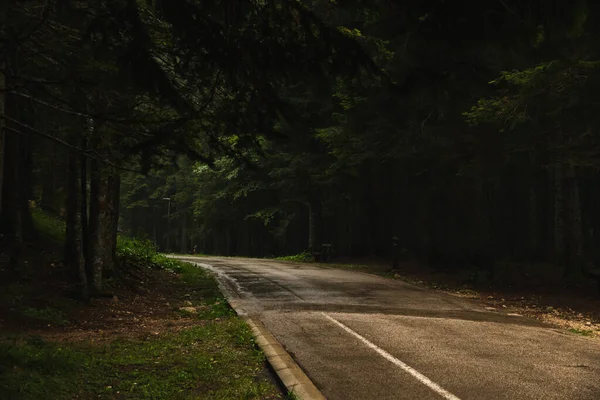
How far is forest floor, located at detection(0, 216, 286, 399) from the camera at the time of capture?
5746 millimetres

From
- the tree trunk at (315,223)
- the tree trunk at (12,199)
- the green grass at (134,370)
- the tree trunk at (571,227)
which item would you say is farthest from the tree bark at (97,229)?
the tree trunk at (315,223)

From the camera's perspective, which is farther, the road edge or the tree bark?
the tree bark

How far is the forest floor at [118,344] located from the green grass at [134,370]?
12mm

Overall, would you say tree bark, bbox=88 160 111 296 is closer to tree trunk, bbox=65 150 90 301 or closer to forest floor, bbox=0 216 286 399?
tree trunk, bbox=65 150 90 301

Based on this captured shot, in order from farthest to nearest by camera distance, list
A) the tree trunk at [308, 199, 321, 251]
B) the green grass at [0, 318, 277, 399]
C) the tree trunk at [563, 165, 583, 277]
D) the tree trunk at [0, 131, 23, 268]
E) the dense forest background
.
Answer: the tree trunk at [308, 199, 321, 251] < the tree trunk at [563, 165, 583, 277] < the tree trunk at [0, 131, 23, 268] < the green grass at [0, 318, 277, 399] < the dense forest background

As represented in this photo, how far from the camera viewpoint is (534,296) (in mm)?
15477

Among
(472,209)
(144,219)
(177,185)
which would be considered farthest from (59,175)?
(144,219)

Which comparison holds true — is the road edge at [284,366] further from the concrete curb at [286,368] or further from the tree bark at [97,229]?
the tree bark at [97,229]

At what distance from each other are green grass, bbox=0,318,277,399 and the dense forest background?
2.52 metres

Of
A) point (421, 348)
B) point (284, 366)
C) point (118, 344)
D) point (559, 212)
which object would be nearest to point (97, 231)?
point (118, 344)

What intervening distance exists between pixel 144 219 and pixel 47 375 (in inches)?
2766

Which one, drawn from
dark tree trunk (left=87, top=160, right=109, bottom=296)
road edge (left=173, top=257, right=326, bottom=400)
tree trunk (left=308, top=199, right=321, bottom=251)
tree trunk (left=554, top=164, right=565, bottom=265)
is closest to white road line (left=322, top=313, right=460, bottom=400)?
road edge (left=173, top=257, right=326, bottom=400)

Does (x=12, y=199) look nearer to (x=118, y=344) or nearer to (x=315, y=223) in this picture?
(x=118, y=344)

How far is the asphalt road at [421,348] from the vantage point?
20.3 ft
